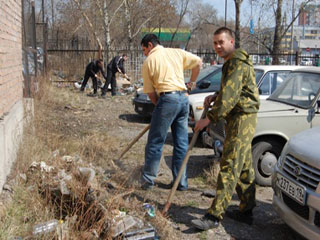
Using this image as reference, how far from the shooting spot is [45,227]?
3.38 meters

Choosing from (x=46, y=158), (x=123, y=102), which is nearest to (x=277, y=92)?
(x=46, y=158)

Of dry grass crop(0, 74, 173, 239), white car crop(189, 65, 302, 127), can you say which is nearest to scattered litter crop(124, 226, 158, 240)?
dry grass crop(0, 74, 173, 239)

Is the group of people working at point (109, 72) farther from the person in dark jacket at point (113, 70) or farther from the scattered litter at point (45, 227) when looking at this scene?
the scattered litter at point (45, 227)

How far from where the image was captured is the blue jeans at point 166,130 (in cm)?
459

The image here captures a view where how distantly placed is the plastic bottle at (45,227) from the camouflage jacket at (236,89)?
179 cm

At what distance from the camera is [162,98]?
4598 millimetres

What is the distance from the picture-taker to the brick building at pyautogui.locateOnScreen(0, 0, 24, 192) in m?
4.52

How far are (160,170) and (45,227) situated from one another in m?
2.84

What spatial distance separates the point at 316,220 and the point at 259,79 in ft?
16.1

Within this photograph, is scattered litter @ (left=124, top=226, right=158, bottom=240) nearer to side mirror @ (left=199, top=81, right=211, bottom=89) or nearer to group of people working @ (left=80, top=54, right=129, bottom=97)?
side mirror @ (left=199, top=81, right=211, bottom=89)

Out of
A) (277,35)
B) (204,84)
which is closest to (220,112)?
(204,84)

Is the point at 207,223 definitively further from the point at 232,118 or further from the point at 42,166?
the point at 42,166

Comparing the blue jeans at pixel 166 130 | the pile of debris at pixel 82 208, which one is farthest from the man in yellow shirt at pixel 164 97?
the pile of debris at pixel 82 208

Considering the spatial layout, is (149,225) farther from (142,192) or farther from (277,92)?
(277,92)
